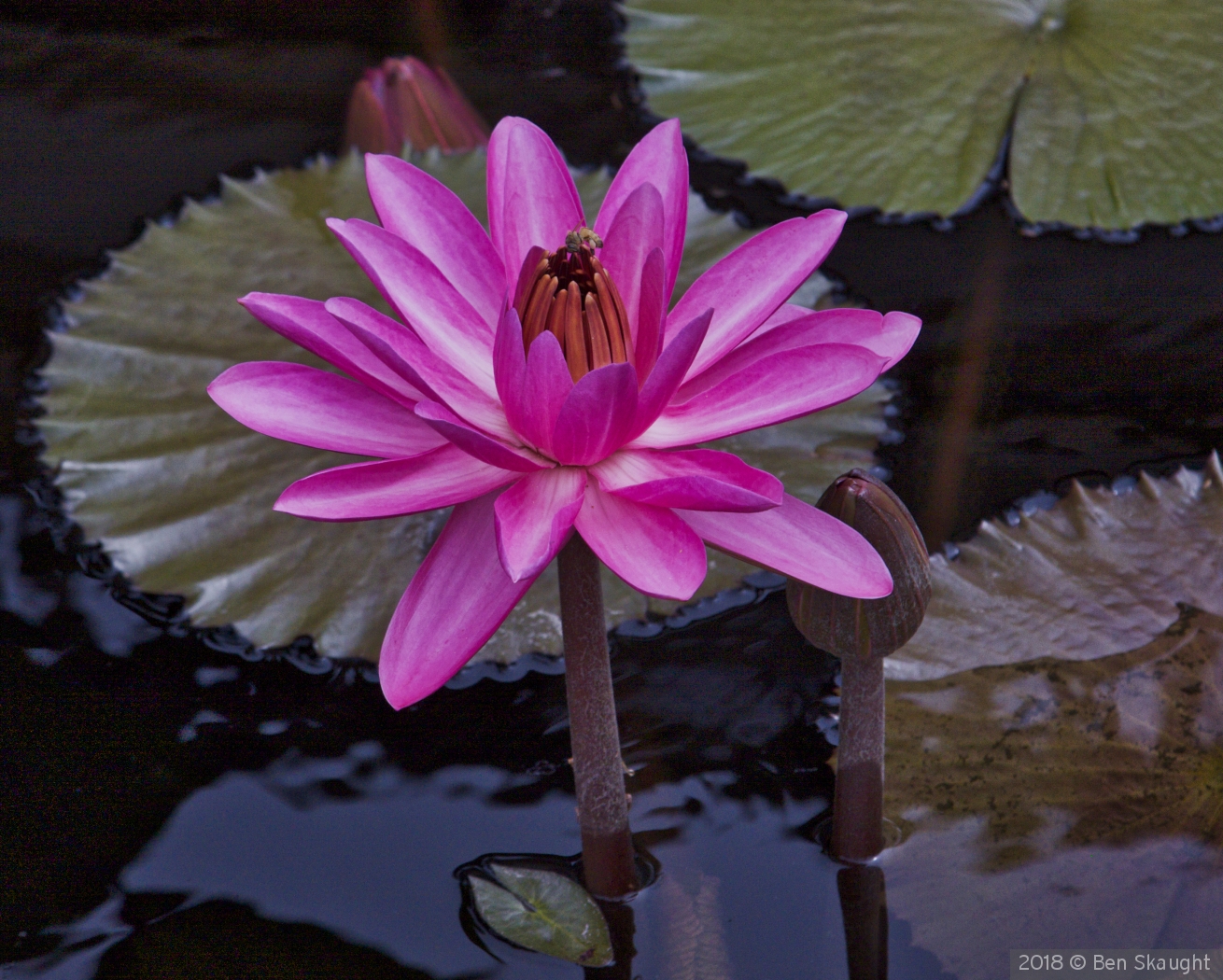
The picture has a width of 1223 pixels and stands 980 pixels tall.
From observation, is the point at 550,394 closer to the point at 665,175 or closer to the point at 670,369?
the point at 670,369

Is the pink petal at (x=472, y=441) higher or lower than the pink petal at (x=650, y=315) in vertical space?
lower

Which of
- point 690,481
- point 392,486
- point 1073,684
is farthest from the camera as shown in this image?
point 1073,684

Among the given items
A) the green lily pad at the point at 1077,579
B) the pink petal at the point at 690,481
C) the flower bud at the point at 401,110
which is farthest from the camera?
the flower bud at the point at 401,110

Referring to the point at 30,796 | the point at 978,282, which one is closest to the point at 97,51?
the point at 30,796

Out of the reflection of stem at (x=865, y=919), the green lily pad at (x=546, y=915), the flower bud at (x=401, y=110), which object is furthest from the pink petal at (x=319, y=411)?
the flower bud at (x=401, y=110)

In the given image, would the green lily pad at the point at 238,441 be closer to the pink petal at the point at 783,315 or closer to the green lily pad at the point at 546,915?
the green lily pad at the point at 546,915

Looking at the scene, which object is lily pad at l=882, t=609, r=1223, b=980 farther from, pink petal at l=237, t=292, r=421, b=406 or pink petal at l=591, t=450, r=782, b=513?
pink petal at l=237, t=292, r=421, b=406

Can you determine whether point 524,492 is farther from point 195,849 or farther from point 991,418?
point 991,418

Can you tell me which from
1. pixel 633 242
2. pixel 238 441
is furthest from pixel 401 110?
pixel 633 242
